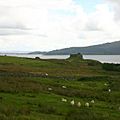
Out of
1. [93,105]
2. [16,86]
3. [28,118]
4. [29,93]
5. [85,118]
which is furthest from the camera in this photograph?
[16,86]

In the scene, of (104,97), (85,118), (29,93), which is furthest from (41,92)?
(85,118)

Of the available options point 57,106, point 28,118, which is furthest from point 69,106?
point 28,118

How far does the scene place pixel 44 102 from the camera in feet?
130

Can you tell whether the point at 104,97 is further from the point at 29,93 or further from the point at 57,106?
the point at 57,106

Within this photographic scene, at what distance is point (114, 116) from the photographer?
115ft

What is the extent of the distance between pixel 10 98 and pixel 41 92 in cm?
865

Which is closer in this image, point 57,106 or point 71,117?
point 71,117

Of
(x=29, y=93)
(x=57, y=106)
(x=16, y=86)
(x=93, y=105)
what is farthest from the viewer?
(x=16, y=86)

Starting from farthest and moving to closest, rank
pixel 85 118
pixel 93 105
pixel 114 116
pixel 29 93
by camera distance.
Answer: pixel 29 93 → pixel 93 105 → pixel 114 116 → pixel 85 118

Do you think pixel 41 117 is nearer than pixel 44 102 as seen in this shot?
Yes

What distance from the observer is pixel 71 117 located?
31.5m

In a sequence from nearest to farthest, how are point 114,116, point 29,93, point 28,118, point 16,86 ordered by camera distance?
point 28,118
point 114,116
point 29,93
point 16,86

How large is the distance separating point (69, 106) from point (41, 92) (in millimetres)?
9605

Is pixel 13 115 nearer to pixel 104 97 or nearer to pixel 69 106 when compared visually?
pixel 69 106
